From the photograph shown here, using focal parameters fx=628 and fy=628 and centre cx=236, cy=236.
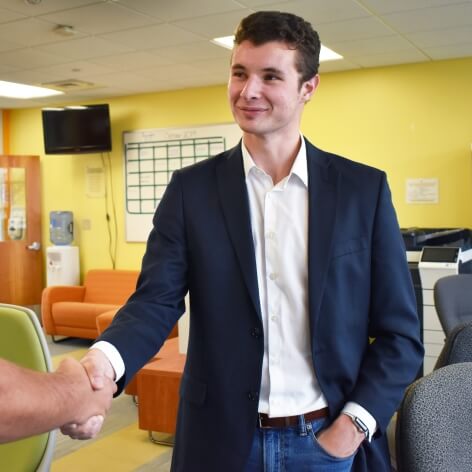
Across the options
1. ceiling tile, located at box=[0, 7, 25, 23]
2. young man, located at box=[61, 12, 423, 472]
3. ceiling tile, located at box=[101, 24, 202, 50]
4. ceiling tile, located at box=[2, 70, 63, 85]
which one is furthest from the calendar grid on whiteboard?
young man, located at box=[61, 12, 423, 472]

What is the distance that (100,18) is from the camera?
167 inches

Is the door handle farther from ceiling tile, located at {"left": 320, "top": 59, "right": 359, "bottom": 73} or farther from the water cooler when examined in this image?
ceiling tile, located at {"left": 320, "top": 59, "right": 359, "bottom": 73}

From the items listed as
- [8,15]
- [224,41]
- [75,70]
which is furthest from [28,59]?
[224,41]

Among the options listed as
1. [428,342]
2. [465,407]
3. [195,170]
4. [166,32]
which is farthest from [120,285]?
[465,407]

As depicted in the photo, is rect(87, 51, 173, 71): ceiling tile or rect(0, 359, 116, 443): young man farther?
rect(87, 51, 173, 71): ceiling tile

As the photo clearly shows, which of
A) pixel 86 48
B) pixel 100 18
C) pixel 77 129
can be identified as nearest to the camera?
pixel 100 18

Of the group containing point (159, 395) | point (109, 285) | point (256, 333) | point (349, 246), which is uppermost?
point (349, 246)

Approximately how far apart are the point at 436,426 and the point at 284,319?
410 millimetres

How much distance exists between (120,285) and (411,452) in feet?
20.1

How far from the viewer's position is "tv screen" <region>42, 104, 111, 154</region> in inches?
280

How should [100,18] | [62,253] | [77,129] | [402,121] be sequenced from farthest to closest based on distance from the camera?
[62,253], [77,129], [402,121], [100,18]

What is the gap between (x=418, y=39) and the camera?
15.8ft

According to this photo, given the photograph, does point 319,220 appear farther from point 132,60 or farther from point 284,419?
point 132,60

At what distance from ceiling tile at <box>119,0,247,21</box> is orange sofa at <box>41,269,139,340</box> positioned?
3.09m
